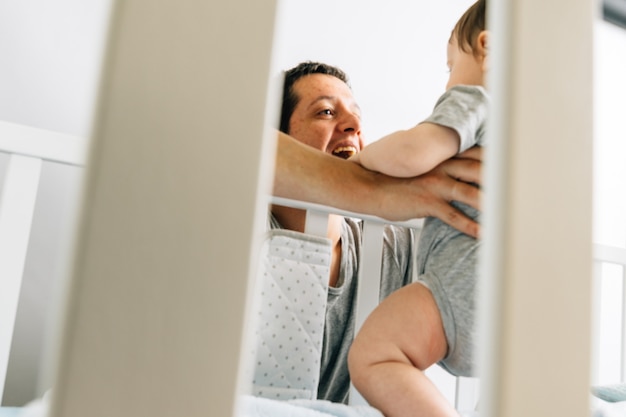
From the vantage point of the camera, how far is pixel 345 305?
3.07ft

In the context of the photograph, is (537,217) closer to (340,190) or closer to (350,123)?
(340,190)

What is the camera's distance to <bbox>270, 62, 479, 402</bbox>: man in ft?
1.88

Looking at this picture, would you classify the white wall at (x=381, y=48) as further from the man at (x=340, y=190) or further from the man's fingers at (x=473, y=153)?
the man's fingers at (x=473, y=153)

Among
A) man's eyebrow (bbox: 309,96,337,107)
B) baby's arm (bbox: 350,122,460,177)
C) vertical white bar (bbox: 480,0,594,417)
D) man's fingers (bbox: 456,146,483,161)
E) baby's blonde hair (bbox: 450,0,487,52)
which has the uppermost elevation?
man's eyebrow (bbox: 309,96,337,107)

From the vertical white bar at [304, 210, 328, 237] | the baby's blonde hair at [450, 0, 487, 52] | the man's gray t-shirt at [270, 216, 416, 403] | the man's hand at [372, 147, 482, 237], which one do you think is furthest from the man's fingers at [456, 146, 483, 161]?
the man's gray t-shirt at [270, 216, 416, 403]

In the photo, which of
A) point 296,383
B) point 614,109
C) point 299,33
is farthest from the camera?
point 614,109

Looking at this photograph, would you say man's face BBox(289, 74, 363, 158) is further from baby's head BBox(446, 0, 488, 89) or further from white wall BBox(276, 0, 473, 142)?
baby's head BBox(446, 0, 488, 89)

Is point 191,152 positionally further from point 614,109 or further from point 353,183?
point 614,109

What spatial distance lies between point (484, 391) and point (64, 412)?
0.48ft

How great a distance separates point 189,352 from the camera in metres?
0.17

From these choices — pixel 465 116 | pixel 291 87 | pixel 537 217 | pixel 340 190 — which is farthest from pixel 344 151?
pixel 537 217

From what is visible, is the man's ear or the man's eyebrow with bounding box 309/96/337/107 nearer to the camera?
the man's ear

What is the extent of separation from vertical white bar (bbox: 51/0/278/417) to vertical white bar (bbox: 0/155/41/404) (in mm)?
536

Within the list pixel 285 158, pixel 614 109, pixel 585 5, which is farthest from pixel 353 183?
pixel 614 109
